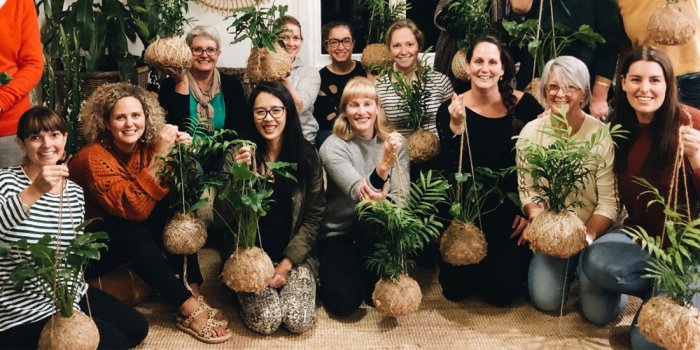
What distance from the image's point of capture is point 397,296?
2.62m

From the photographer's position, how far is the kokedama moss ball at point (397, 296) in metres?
2.62

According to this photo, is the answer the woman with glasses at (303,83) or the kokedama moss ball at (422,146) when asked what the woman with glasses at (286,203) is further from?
the woman with glasses at (303,83)

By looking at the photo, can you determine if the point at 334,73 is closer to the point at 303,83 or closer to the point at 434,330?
the point at 303,83

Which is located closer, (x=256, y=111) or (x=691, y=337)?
(x=691, y=337)

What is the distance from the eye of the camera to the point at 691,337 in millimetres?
2139

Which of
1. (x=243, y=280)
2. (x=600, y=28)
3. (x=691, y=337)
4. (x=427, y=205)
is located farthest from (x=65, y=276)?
(x=600, y=28)

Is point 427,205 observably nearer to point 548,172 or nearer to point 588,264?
point 548,172

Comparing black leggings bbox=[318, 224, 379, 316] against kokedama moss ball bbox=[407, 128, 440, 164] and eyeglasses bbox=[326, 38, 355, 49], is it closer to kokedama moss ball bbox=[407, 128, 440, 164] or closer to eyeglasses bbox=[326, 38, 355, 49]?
kokedama moss ball bbox=[407, 128, 440, 164]

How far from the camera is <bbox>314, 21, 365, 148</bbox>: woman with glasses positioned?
3.83m

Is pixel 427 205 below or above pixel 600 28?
below

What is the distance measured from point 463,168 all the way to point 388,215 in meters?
0.60

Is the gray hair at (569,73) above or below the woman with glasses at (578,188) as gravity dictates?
above

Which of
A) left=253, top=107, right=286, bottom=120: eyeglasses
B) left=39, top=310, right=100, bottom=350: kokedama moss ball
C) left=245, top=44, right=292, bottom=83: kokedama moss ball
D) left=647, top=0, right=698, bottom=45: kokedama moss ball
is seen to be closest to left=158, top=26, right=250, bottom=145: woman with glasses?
left=245, top=44, right=292, bottom=83: kokedama moss ball

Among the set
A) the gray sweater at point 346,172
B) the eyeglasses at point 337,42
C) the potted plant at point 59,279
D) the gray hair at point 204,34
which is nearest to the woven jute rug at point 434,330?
the gray sweater at point 346,172
